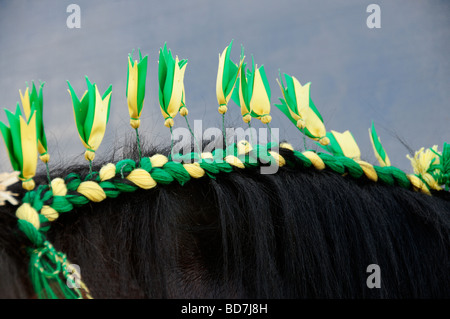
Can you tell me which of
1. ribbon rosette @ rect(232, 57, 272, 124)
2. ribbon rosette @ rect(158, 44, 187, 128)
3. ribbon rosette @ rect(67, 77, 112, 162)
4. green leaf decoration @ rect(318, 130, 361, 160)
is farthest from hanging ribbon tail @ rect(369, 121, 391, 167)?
ribbon rosette @ rect(67, 77, 112, 162)

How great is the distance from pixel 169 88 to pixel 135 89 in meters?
0.06

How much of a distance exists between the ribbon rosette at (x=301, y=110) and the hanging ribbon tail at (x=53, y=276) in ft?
1.51

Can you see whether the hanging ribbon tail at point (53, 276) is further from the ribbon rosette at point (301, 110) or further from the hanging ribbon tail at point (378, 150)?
the hanging ribbon tail at point (378, 150)

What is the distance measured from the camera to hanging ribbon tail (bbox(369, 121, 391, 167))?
3.09 feet

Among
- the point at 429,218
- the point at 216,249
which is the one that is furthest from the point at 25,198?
the point at 429,218

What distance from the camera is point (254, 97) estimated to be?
0.86m

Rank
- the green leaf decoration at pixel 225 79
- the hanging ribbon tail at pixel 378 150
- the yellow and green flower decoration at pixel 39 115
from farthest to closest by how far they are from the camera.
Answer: the hanging ribbon tail at pixel 378 150 → the green leaf decoration at pixel 225 79 → the yellow and green flower decoration at pixel 39 115

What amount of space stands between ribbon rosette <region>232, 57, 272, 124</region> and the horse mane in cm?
9

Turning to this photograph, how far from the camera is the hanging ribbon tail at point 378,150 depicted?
942mm

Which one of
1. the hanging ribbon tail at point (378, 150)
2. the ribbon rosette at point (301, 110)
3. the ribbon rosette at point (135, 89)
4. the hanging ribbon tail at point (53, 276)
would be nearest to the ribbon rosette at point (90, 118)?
the ribbon rosette at point (135, 89)

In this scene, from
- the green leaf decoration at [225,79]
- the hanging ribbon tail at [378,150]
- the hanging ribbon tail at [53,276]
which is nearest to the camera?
the hanging ribbon tail at [53,276]

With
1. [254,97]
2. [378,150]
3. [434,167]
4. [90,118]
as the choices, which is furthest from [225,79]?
[434,167]
